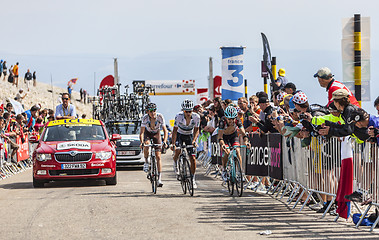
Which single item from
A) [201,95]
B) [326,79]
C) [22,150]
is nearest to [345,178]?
[326,79]

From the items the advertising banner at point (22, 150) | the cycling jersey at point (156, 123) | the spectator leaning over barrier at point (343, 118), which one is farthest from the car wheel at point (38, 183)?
the spectator leaning over barrier at point (343, 118)

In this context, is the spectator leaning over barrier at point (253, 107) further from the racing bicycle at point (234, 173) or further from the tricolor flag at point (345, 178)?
the tricolor flag at point (345, 178)

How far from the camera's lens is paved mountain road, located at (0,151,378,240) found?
9.49 meters

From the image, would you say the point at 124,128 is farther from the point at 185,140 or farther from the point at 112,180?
the point at 185,140

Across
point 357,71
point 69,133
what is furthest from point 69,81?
point 357,71

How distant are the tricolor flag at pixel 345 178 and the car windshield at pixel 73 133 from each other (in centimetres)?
939

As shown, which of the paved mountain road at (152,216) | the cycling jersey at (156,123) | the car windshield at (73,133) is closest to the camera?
the paved mountain road at (152,216)

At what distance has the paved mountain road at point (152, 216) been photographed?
9.49 m

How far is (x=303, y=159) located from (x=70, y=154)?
22.3 feet

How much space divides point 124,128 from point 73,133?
28.6 ft

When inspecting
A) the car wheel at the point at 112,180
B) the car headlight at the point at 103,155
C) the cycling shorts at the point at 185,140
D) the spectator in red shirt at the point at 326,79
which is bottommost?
the car wheel at the point at 112,180

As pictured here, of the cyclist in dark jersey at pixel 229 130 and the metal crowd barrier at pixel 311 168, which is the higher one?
the cyclist in dark jersey at pixel 229 130

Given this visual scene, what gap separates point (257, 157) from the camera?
1616 cm

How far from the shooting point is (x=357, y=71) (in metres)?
13.9
